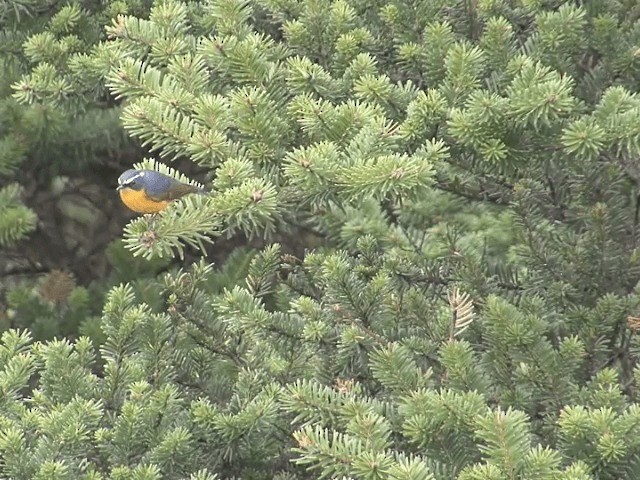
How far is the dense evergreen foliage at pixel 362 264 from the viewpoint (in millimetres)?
1859

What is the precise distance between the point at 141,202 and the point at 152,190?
5cm

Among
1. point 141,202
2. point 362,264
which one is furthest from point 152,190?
point 362,264

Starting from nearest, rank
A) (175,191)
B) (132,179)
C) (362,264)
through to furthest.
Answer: (175,191), (132,179), (362,264)

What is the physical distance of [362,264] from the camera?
264cm

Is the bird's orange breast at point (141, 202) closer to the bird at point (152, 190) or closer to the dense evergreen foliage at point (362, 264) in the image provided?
the bird at point (152, 190)

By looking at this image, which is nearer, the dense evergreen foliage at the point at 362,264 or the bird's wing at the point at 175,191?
the dense evergreen foliage at the point at 362,264

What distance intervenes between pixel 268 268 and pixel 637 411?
1.06 m

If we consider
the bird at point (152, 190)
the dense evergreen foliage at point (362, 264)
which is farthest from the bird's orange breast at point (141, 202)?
the dense evergreen foliage at point (362, 264)

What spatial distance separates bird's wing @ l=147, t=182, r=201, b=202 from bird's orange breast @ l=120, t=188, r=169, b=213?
0.4 inches

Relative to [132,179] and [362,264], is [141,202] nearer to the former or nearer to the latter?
[132,179]

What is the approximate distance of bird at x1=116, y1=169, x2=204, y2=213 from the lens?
2.25 meters

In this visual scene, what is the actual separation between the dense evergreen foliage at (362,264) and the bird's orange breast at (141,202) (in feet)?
0.39

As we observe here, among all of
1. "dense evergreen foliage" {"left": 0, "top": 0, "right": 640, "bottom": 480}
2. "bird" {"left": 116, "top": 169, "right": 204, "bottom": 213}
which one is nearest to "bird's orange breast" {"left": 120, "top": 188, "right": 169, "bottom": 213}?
"bird" {"left": 116, "top": 169, "right": 204, "bottom": 213}

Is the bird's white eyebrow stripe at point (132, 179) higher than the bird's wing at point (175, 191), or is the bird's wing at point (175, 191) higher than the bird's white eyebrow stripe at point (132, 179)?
the bird's wing at point (175, 191)
